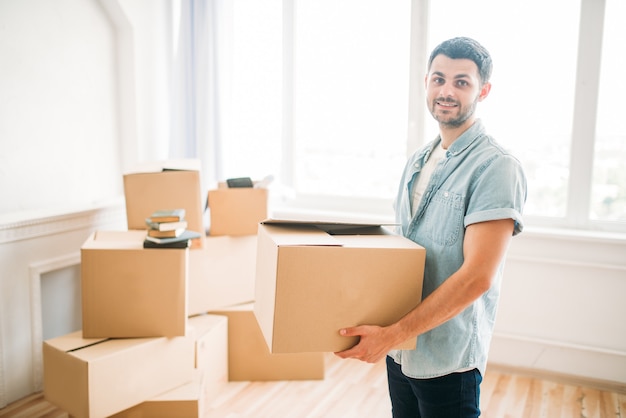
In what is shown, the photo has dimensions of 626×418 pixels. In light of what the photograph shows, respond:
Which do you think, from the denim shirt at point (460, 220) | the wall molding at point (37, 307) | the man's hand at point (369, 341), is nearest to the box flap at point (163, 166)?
the wall molding at point (37, 307)

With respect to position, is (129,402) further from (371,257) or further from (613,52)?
(613,52)

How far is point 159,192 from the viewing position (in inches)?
96.0

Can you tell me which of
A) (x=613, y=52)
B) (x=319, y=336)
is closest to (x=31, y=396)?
(x=319, y=336)

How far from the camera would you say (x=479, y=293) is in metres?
1.17

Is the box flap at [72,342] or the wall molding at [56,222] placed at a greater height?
the wall molding at [56,222]

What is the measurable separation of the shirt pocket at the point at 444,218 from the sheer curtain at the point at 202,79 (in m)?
2.01

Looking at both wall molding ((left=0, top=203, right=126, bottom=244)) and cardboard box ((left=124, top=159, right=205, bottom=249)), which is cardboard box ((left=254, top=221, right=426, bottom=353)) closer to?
cardboard box ((left=124, top=159, right=205, bottom=249))

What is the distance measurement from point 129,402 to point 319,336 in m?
1.24

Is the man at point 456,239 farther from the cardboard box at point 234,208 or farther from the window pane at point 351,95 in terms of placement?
the window pane at point 351,95

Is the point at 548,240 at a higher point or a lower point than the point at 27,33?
lower

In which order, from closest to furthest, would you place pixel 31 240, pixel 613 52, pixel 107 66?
pixel 31 240 < pixel 613 52 < pixel 107 66

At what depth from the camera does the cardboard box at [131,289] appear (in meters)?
2.09

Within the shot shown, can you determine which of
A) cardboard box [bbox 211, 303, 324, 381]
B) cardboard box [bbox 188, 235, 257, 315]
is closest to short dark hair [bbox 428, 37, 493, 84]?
cardboard box [bbox 188, 235, 257, 315]

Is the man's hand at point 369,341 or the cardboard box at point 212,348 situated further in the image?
the cardboard box at point 212,348
